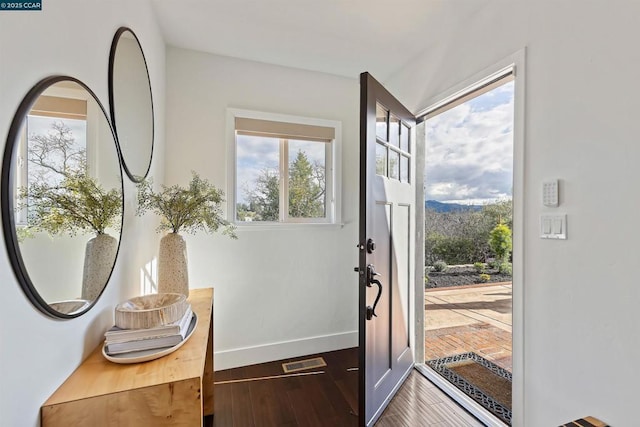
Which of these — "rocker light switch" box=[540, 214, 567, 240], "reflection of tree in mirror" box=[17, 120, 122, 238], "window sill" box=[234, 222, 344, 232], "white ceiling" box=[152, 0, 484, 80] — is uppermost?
"white ceiling" box=[152, 0, 484, 80]

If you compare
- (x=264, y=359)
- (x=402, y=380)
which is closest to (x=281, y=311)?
(x=264, y=359)

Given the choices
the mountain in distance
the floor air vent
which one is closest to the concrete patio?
the mountain in distance

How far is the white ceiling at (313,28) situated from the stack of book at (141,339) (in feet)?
5.93

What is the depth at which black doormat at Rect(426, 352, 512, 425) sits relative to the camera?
6.06 ft

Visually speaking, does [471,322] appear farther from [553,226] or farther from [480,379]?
[553,226]

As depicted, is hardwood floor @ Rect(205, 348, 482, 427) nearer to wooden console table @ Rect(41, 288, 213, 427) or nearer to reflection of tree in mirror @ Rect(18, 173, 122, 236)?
wooden console table @ Rect(41, 288, 213, 427)

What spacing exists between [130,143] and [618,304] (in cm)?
222

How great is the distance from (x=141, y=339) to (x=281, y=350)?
5.31 ft

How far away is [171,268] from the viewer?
1573 mm

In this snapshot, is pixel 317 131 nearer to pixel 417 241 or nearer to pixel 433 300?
pixel 417 241

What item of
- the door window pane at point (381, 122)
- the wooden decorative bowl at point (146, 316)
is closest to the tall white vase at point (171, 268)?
the wooden decorative bowl at point (146, 316)

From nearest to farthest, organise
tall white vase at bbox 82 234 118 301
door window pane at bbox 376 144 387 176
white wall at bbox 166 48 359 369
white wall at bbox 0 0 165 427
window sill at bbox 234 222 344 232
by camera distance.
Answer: white wall at bbox 0 0 165 427 < tall white vase at bbox 82 234 118 301 < door window pane at bbox 376 144 387 176 < white wall at bbox 166 48 359 369 < window sill at bbox 234 222 344 232

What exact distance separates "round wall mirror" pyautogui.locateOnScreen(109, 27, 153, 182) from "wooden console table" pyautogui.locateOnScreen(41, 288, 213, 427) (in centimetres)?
87

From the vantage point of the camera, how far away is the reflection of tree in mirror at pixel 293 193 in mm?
2438
